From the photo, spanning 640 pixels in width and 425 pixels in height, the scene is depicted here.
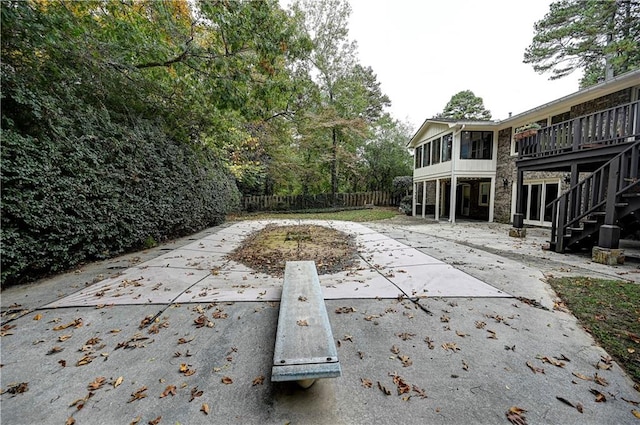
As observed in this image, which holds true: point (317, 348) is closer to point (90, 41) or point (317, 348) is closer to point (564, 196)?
point (90, 41)

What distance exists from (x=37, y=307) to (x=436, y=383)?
162 inches

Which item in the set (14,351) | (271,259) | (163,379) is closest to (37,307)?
(14,351)

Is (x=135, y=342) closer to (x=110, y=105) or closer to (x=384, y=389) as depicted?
(x=384, y=389)

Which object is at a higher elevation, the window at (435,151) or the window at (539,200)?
the window at (435,151)

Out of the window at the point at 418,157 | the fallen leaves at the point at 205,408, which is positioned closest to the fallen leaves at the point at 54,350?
the fallen leaves at the point at 205,408

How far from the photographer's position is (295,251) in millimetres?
5691

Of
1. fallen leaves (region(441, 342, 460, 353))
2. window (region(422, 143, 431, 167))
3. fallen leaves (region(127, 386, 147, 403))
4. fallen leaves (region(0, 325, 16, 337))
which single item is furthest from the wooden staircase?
fallen leaves (region(0, 325, 16, 337))

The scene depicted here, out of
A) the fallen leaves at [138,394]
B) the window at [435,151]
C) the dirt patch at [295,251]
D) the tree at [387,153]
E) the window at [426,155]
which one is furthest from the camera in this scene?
the tree at [387,153]

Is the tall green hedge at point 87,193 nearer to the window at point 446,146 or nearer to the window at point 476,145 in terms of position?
the window at point 446,146

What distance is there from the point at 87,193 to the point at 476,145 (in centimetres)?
1398

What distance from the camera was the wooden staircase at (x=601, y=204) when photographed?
15.6ft

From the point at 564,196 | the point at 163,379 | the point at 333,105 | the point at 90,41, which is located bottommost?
the point at 163,379

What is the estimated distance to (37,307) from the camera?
2740 mm

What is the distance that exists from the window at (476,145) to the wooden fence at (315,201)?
25.7ft
